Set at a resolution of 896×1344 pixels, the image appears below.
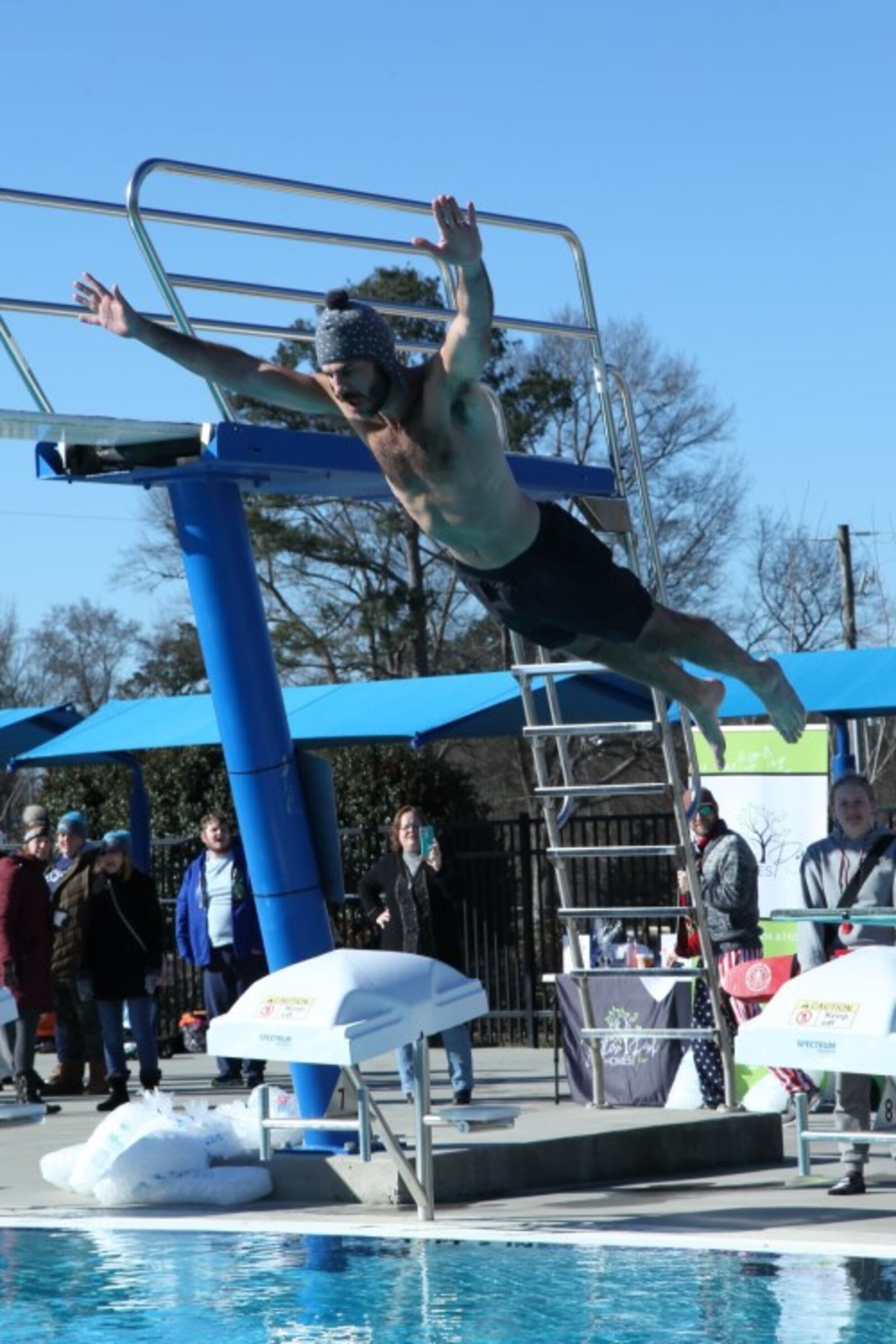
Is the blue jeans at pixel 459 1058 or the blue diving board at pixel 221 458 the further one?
the blue jeans at pixel 459 1058

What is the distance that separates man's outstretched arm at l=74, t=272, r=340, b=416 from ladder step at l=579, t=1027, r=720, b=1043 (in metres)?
5.08

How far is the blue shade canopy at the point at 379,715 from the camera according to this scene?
55.0 ft

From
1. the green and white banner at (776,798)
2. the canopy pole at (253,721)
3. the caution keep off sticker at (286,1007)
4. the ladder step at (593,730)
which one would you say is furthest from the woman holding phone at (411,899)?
the caution keep off sticker at (286,1007)

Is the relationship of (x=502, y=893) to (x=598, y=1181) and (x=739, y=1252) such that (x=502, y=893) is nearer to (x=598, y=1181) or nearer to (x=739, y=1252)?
(x=598, y=1181)

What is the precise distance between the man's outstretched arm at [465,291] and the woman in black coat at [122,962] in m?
8.67

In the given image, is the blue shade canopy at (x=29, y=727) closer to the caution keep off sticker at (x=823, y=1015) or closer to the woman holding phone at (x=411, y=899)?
the woman holding phone at (x=411, y=899)

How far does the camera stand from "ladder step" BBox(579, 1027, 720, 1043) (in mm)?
11102

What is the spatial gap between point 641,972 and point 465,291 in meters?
6.11

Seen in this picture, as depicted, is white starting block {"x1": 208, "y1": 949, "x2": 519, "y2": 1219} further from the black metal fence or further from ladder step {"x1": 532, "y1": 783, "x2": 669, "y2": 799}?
the black metal fence

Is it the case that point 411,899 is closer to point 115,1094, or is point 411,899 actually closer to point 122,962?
point 122,962

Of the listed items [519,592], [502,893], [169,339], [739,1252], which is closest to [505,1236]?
[739,1252]

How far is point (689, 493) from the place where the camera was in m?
41.6

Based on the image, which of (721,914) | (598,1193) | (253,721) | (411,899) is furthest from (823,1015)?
(411,899)

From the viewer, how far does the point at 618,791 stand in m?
10.6
